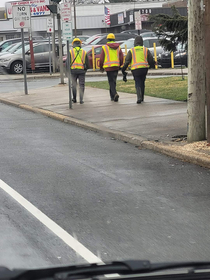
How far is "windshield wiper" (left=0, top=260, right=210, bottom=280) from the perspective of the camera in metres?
1.70

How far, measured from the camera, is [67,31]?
1520 centimetres

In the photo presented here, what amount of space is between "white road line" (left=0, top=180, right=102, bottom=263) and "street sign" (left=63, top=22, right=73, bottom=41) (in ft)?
29.4

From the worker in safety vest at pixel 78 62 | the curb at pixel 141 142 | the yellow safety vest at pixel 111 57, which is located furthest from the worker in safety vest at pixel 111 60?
the curb at pixel 141 142

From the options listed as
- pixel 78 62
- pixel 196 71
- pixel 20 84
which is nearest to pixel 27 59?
pixel 20 84

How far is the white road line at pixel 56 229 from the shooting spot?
4.41 m

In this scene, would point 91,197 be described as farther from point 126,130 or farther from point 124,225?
point 126,130

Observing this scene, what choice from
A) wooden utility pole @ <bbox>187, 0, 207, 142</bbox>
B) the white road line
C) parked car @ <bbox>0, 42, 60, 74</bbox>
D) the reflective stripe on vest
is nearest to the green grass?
the reflective stripe on vest

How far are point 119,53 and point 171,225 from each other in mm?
11482

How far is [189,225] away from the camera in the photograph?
206 inches

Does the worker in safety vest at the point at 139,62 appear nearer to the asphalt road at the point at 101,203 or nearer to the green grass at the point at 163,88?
the green grass at the point at 163,88

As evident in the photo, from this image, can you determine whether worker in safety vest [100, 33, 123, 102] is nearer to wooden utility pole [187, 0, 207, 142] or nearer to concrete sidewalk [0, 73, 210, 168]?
concrete sidewalk [0, 73, 210, 168]

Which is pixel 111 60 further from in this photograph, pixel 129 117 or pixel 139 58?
pixel 129 117

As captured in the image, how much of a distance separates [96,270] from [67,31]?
13835 mm

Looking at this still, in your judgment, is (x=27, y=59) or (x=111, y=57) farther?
(x=27, y=59)
